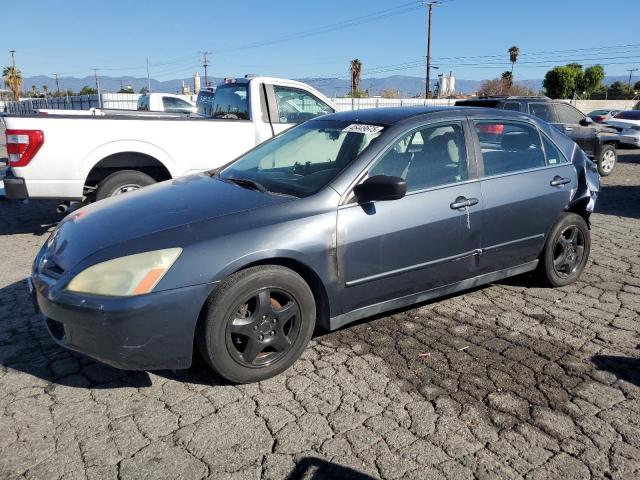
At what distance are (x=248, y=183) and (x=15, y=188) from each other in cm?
334

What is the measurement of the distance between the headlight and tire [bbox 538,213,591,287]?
10.8ft

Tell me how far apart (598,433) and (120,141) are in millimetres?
→ 5446

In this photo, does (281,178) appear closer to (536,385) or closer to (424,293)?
(424,293)

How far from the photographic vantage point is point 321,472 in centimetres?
246

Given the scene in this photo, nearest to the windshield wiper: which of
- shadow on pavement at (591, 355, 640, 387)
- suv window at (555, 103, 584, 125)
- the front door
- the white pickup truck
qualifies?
the front door

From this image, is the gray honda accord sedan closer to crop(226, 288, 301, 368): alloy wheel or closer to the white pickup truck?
crop(226, 288, 301, 368): alloy wheel

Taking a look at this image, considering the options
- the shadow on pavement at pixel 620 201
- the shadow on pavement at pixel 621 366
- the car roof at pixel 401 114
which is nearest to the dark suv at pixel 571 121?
the shadow on pavement at pixel 620 201

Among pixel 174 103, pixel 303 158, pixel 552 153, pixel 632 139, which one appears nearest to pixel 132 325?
pixel 303 158

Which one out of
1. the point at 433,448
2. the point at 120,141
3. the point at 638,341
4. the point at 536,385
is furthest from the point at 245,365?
the point at 120,141

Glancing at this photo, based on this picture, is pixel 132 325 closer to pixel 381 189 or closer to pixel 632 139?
pixel 381 189

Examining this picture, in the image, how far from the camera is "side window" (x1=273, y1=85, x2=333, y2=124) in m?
7.49

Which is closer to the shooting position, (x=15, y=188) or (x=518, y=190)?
(x=518, y=190)

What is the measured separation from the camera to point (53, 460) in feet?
8.25

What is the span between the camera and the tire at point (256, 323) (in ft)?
9.66
